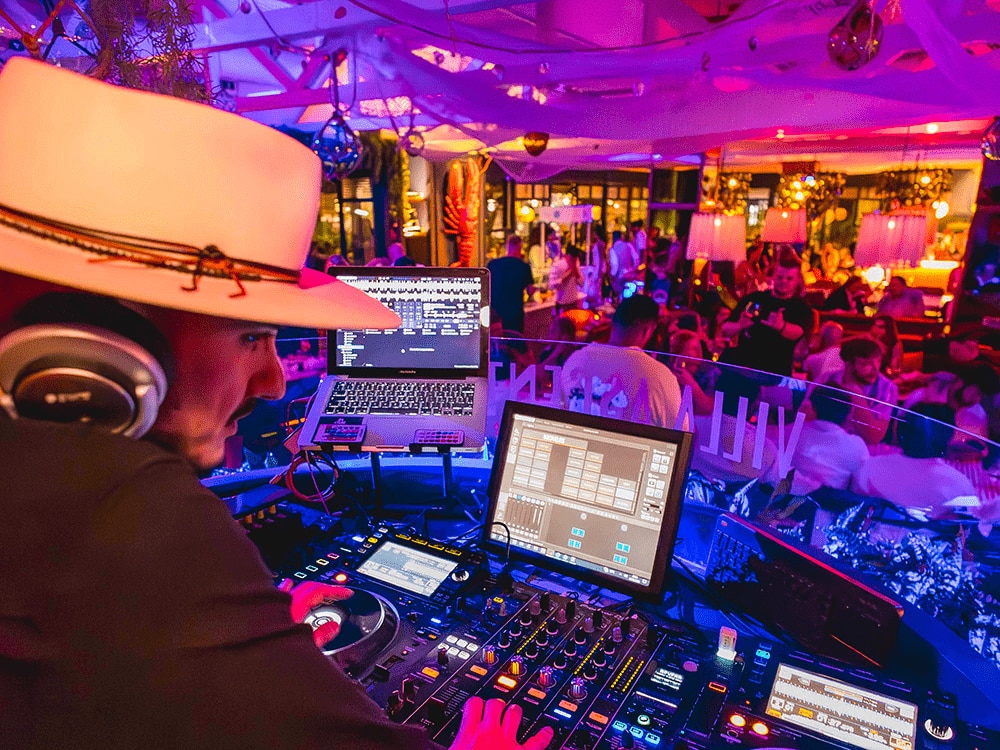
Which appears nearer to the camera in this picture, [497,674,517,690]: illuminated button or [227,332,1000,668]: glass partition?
[497,674,517,690]: illuminated button

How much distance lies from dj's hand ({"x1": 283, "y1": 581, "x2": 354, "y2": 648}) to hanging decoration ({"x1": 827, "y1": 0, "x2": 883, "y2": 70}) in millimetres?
2293

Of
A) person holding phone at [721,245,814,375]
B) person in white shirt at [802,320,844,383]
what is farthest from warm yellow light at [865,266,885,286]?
person holding phone at [721,245,814,375]

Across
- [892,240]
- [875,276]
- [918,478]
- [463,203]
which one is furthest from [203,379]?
[875,276]

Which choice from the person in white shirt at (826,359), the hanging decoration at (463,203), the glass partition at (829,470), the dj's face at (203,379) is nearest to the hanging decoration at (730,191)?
the hanging decoration at (463,203)

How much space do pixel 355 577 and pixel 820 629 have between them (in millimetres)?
1009

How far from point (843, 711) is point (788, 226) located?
7937mm

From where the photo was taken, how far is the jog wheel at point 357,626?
1243mm

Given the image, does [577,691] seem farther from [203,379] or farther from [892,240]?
[892,240]

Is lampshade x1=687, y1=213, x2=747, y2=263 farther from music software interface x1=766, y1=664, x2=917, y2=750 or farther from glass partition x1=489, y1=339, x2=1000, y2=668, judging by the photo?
music software interface x1=766, y1=664, x2=917, y2=750

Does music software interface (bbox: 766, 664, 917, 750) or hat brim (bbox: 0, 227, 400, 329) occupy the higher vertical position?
hat brim (bbox: 0, 227, 400, 329)

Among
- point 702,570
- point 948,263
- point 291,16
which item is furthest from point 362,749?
point 948,263

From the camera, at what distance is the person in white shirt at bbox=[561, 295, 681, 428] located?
94.2 inches

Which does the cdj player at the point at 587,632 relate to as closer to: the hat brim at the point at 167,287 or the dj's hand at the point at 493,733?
the dj's hand at the point at 493,733

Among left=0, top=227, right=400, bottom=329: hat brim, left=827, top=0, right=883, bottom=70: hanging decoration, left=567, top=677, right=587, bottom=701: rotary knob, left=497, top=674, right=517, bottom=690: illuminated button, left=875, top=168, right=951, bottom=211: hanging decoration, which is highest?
left=875, top=168, right=951, bottom=211: hanging decoration
